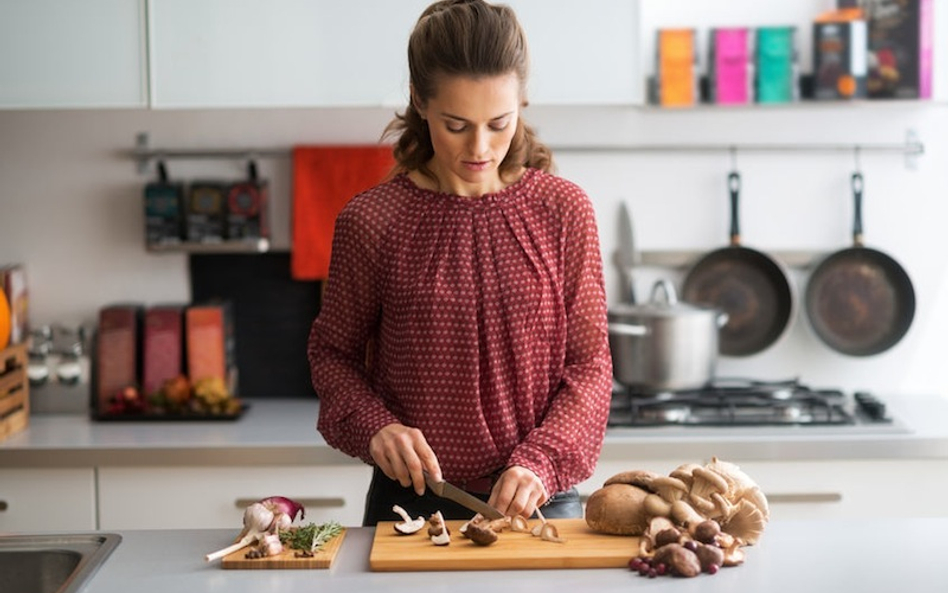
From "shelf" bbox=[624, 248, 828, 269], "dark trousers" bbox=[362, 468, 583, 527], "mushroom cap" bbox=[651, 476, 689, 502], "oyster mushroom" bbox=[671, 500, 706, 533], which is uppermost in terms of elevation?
"shelf" bbox=[624, 248, 828, 269]

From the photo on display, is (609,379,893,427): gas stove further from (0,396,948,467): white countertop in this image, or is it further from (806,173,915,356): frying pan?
(806,173,915,356): frying pan

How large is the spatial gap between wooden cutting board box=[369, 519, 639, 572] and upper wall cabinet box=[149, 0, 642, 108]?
4.60 ft

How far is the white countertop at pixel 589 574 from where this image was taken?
59.8 inches

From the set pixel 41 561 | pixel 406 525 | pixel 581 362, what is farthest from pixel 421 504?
pixel 41 561

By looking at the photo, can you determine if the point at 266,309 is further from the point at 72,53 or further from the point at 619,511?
the point at 619,511

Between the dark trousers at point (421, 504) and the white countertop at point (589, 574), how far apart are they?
0.19 meters

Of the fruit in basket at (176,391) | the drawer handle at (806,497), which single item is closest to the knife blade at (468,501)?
the drawer handle at (806,497)

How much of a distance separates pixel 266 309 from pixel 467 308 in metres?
1.51

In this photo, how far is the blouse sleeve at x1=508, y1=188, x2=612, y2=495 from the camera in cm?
183

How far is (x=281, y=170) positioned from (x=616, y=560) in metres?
1.87

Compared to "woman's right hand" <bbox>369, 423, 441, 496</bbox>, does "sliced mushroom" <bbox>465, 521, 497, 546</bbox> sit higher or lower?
lower

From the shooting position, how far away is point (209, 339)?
3158mm

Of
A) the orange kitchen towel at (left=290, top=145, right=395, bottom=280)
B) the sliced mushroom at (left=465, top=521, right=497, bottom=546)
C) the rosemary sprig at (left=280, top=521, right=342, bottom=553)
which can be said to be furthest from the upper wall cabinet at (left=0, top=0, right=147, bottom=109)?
the sliced mushroom at (left=465, top=521, right=497, bottom=546)

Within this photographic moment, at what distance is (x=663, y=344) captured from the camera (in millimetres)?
2979
